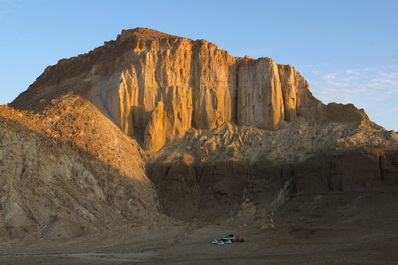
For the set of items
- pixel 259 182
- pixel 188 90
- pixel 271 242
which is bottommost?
pixel 271 242

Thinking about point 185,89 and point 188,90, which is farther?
point 188,90

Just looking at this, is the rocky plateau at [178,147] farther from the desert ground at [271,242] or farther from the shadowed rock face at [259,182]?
the desert ground at [271,242]

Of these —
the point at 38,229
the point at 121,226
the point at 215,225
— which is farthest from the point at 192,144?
the point at 38,229

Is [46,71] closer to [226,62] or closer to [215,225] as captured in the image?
[226,62]

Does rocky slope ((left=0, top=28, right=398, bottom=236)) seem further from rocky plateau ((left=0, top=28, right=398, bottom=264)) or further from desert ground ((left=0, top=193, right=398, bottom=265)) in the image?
desert ground ((left=0, top=193, right=398, bottom=265))

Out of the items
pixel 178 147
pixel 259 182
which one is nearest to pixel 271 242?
pixel 259 182

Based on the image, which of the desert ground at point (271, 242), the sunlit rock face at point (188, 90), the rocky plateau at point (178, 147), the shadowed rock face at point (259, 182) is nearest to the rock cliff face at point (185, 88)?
the sunlit rock face at point (188, 90)

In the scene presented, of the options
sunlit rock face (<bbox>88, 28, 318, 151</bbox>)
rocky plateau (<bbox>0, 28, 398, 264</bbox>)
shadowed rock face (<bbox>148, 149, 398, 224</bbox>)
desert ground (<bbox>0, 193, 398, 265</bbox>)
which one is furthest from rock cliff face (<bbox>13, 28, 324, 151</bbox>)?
desert ground (<bbox>0, 193, 398, 265</bbox>)

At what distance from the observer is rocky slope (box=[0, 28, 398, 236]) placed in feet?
155

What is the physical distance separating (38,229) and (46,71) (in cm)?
3395

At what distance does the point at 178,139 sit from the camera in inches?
2355

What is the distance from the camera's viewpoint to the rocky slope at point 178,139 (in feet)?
155

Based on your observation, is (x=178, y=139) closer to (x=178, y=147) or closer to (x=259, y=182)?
(x=178, y=147)

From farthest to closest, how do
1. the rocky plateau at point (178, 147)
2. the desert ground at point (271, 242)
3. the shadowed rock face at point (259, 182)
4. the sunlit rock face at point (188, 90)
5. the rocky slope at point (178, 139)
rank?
the sunlit rock face at point (188, 90) → the shadowed rock face at point (259, 182) → the rocky slope at point (178, 139) → the rocky plateau at point (178, 147) → the desert ground at point (271, 242)
